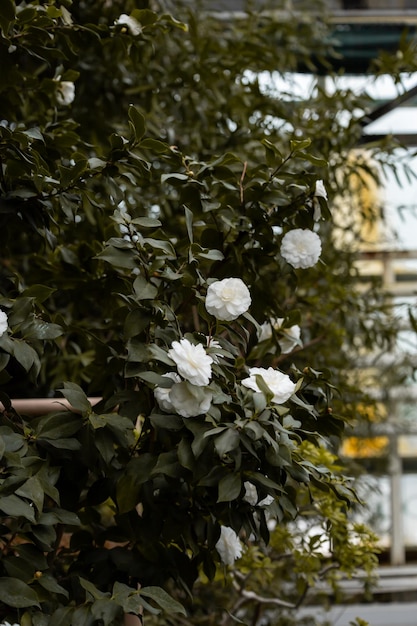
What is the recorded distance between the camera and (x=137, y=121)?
3.62 ft

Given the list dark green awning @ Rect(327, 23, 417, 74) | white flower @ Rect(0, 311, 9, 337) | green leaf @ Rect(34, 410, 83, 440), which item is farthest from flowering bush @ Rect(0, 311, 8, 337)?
dark green awning @ Rect(327, 23, 417, 74)

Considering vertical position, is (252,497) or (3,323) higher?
(3,323)

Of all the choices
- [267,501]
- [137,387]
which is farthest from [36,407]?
[267,501]

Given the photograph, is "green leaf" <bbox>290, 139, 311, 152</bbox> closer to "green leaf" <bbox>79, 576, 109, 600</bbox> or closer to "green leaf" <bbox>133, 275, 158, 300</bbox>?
"green leaf" <bbox>133, 275, 158, 300</bbox>

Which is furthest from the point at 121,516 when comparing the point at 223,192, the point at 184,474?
the point at 223,192

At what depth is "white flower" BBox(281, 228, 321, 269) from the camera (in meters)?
1.20

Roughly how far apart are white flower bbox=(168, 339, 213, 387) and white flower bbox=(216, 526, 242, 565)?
0.28 meters

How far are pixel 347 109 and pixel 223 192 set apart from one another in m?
0.90

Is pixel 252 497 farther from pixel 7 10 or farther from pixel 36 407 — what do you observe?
pixel 7 10

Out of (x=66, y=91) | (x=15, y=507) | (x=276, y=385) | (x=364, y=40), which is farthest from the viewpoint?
(x=364, y=40)

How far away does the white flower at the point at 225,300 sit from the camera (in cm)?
104

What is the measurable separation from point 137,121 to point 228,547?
58 cm

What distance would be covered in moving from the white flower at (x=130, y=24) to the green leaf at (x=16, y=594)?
83cm

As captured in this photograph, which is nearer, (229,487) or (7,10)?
(229,487)
